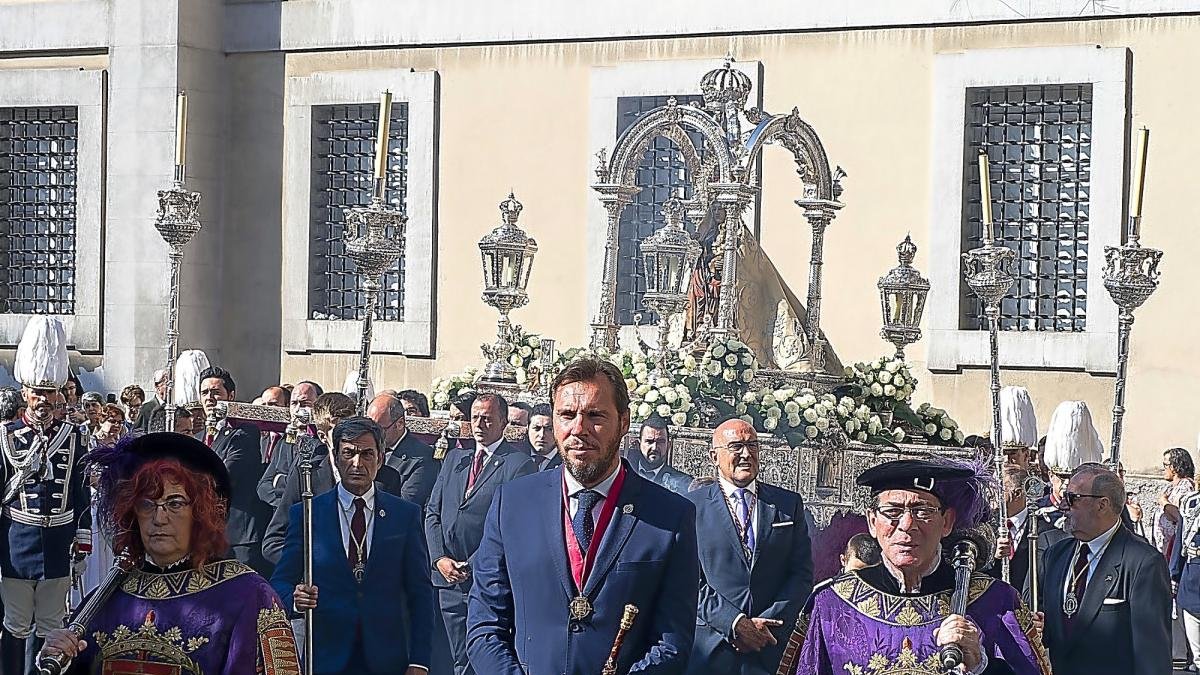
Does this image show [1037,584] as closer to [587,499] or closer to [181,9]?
[587,499]

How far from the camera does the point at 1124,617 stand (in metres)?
8.00

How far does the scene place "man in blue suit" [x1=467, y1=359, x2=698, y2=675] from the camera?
19.2 ft

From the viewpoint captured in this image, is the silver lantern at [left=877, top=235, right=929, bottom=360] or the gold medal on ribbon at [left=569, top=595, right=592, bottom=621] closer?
the gold medal on ribbon at [left=569, top=595, right=592, bottom=621]

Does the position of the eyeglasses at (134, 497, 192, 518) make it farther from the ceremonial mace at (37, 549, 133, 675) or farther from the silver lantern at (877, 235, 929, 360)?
the silver lantern at (877, 235, 929, 360)

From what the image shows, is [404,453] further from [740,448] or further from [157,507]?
[157,507]

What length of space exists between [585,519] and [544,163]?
12031 mm

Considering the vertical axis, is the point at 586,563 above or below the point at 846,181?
below

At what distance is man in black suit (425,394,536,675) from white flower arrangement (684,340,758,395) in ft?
5.30

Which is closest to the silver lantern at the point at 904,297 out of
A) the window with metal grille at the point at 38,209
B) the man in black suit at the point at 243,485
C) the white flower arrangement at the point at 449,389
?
the white flower arrangement at the point at 449,389

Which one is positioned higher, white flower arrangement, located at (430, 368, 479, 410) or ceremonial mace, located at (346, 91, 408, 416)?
ceremonial mace, located at (346, 91, 408, 416)

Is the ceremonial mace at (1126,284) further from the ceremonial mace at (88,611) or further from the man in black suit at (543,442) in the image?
the ceremonial mace at (88,611)

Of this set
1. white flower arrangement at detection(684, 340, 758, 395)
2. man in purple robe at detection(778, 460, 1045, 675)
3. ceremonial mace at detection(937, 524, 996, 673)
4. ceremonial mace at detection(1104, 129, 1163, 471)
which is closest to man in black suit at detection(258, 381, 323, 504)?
white flower arrangement at detection(684, 340, 758, 395)

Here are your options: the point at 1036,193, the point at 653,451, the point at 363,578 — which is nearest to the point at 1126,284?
the point at 653,451

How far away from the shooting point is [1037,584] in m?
8.13
